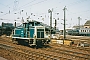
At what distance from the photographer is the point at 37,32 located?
17141 millimetres

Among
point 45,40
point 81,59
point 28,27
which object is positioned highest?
point 28,27

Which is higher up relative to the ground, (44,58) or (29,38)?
(29,38)

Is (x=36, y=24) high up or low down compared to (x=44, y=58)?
up

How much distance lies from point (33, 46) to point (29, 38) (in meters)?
1.24

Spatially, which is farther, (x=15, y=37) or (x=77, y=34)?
(x=77, y=34)

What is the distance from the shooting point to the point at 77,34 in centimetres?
6084

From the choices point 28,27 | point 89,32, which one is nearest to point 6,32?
point 28,27

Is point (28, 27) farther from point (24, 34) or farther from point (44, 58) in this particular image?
point (44, 58)

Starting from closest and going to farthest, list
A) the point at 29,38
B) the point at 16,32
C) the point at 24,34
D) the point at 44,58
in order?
the point at 44,58 < the point at 29,38 < the point at 24,34 < the point at 16,32

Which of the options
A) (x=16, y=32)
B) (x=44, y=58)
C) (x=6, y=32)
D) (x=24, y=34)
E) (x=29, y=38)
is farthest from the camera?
(x=6, y=32)

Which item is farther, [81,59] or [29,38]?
[29,38]

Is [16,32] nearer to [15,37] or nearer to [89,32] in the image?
[15,37]

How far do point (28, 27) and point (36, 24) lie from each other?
3.67ft

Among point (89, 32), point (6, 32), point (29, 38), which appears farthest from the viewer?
point (89, 32)
